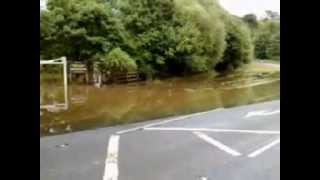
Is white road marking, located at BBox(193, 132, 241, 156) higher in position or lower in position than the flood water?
lower

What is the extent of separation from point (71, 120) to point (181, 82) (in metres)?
0.52

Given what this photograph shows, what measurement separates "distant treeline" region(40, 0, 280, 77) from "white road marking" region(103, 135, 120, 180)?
1.03ft

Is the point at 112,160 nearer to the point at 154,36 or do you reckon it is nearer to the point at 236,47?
the point at 154,36

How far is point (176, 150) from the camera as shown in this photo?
5.40 ft

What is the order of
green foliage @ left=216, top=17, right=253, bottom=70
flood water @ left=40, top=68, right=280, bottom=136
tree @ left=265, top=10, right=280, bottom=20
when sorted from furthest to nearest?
green foliage @ left=216, top=17, right=253, bottom=70 < flood water @ left=40, top=68, right=280, bottom=136 < tree @ left=265, top=10, right=280, bottom=20

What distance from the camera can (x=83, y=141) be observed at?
5.33ft

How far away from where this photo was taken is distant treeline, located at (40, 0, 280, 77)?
163cm

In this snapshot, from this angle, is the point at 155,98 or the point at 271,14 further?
the point at 155,98

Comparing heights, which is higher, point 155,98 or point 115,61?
point 115,61

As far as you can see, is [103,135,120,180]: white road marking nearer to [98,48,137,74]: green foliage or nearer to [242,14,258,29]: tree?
[98,48,137,74]: green foliage

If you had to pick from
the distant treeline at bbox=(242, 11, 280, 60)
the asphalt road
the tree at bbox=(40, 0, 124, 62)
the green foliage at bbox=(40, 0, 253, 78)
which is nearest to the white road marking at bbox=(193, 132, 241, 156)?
the asphalt road

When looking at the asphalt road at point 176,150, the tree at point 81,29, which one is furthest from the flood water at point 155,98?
the tree at point 81,29

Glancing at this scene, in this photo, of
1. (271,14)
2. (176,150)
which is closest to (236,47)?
(271,14)

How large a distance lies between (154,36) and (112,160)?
0.58 m
